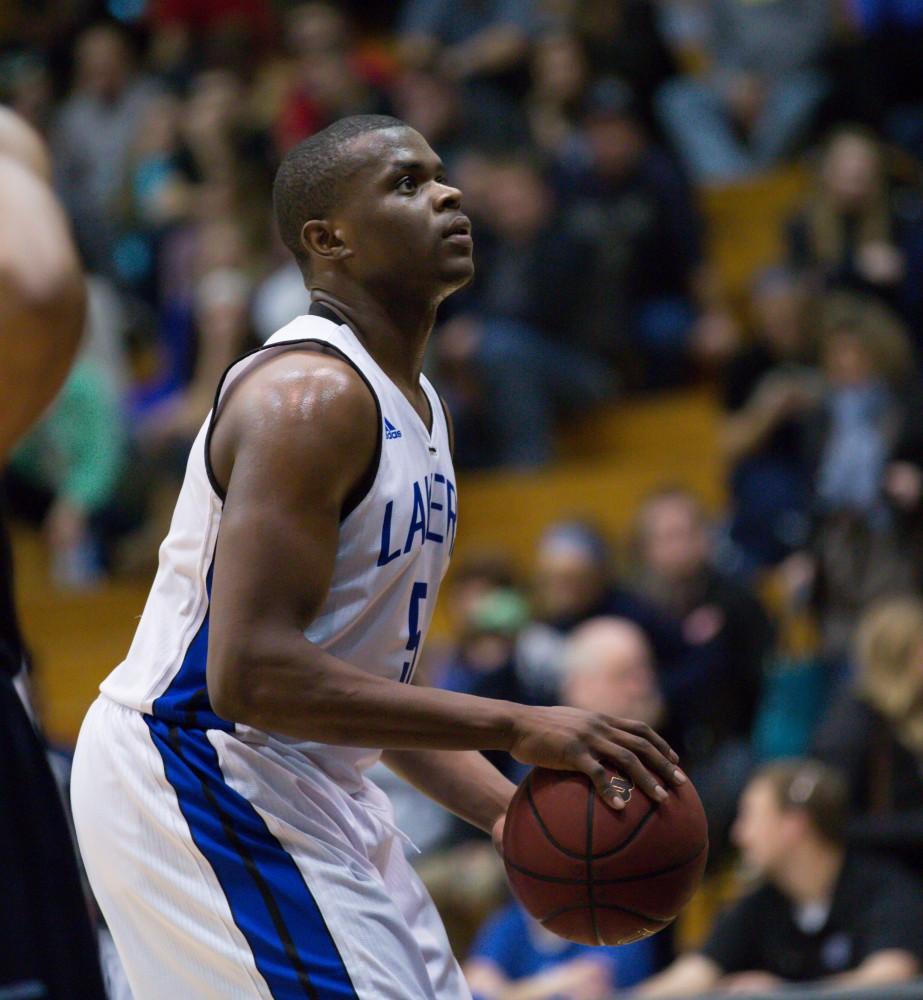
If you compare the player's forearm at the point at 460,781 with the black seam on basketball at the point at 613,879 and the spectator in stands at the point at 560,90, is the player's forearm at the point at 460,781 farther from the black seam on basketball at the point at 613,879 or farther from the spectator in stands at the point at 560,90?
the spectator in stands at the point at 560,90

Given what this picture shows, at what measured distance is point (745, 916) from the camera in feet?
20.6

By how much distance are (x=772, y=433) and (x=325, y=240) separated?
6.31 meters

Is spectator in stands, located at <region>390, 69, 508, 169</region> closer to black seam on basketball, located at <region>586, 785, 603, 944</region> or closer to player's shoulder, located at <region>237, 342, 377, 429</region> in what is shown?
player's shoulder, located at <region>237, 342, 377, 429</region>

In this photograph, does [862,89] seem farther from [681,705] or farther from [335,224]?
[335,224]

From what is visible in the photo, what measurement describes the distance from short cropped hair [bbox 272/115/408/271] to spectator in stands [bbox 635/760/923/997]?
357 centimetres

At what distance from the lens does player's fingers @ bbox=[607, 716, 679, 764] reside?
2896 millimetres

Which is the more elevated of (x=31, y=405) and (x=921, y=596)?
(x=31, y=405)

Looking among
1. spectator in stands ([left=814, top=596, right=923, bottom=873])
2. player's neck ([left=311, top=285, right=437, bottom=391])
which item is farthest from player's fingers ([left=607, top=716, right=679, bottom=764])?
spectator in stands ([left=814, top=596, right=923, bottom=873])

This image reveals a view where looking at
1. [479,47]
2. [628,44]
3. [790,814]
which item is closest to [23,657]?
[790,814]

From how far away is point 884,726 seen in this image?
22.1 ft

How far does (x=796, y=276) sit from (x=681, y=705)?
2942 mm

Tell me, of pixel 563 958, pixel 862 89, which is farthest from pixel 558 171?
pixel 563 958

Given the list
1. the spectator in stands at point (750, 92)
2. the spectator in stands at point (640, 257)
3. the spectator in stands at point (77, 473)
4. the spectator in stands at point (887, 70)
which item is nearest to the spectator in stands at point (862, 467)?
the spectator in stands at point (640, 257)

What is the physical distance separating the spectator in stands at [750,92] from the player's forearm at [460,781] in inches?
335
